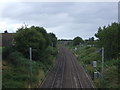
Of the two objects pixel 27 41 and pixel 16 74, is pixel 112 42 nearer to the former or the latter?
pixel 27 41

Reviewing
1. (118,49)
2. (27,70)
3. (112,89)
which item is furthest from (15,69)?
(118,49)

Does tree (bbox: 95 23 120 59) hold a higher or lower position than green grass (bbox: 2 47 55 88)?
higher

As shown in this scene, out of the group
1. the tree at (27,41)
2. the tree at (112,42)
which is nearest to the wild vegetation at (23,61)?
the tree at (27,41)

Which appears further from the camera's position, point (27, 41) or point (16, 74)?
point (27, 41)

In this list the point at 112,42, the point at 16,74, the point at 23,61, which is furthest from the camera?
the point at 112,42

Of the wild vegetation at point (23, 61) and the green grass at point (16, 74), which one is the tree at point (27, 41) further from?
the green grass at point (16, 74)

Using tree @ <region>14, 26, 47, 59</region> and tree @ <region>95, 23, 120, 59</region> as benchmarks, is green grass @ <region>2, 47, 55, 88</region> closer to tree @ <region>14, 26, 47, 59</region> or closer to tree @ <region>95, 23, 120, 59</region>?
tree @ <region>14, 26, 47, 59</region>

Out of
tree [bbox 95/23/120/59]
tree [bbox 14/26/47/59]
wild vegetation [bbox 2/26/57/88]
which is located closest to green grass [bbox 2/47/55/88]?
wild vegetation [bbox 2/26/57/88]

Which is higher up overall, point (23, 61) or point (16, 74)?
point (23, 61)

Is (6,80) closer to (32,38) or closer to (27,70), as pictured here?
(27,70)

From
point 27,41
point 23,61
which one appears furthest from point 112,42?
point 23,61

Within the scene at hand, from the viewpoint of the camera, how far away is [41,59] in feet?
183

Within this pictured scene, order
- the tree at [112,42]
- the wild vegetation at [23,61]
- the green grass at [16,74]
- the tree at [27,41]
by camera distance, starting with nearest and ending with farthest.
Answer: the green grass at [16,74], the wild vegetation at [23,61], the tree at [27,41], the tree at [112,42]

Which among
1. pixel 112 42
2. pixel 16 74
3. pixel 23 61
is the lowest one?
pixel 16 74
